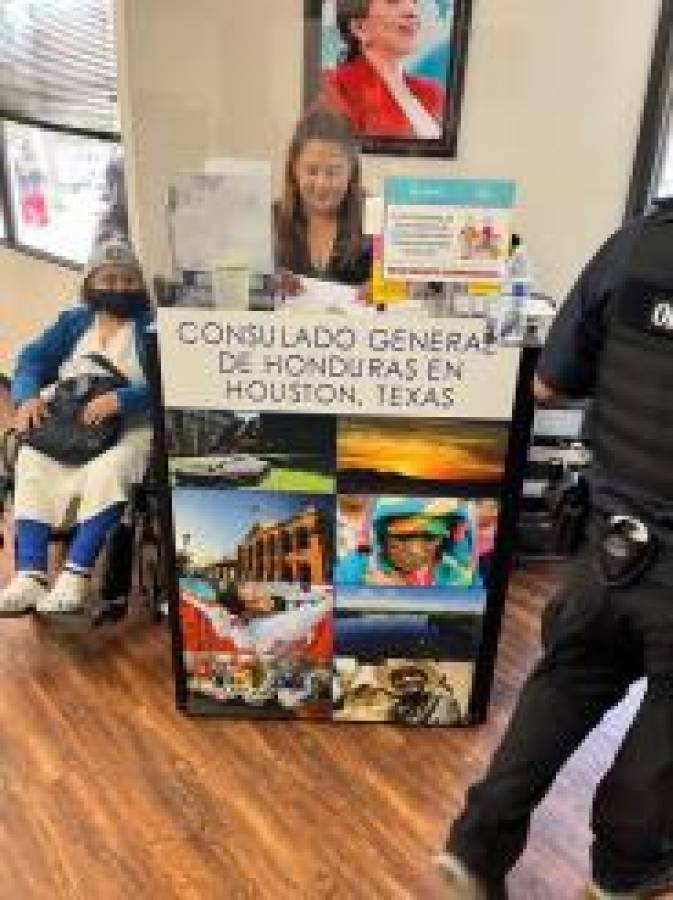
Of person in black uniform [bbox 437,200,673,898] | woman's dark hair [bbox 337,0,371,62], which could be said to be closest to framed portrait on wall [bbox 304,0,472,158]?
woman's dark hair [bbox 337,0,371,62]

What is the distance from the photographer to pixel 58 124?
126 inches

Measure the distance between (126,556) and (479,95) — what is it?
5.89ft

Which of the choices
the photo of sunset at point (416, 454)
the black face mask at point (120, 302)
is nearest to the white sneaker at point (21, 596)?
the black face mask at point (120, 302)

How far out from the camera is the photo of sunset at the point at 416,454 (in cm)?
177

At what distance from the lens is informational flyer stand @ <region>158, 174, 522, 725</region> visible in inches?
66.9

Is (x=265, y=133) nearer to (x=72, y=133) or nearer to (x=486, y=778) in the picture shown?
(x=72, y=133)

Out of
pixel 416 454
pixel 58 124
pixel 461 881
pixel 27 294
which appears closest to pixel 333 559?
pixel 416 454

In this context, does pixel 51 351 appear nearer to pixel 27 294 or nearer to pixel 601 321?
pixel 27 294

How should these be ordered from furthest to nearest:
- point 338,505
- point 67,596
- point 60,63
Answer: point 60,63
point 67,596
point 338,505

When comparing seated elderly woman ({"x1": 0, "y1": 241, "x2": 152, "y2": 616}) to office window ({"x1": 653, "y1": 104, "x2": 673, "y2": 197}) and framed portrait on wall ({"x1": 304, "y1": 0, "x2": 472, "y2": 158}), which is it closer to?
framed portrait on wall ({"x1": 304, "y1": 0, "x2": 472, "y2": 158})

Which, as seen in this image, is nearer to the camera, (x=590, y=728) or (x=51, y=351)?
(x=590, y=728)

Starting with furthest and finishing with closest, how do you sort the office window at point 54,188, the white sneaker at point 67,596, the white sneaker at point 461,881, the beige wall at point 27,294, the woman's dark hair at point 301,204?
1. the beige wall at point 27,294
2. the office window at point 54,188
3. the white sneaker at point 67,596
4. the woman's dark hair at point 301,204
5. the white sneaker at point 461,881

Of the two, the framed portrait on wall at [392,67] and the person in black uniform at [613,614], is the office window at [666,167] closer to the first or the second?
the framed portrait on wall at [392,67]

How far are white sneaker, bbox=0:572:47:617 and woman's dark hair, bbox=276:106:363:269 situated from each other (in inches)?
42.9
